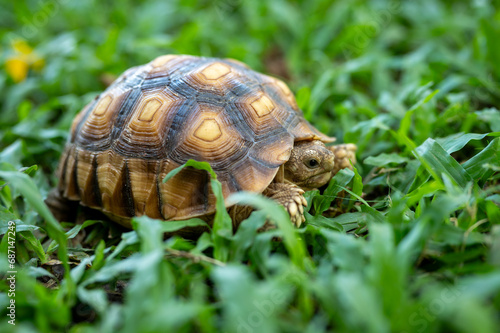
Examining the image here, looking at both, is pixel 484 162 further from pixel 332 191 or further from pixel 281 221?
pixel 281 221

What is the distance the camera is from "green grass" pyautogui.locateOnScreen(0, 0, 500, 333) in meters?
1.43

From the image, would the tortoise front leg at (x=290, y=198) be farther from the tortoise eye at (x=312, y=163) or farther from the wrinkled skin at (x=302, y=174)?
the tortoise eye at (x=312, y=163)

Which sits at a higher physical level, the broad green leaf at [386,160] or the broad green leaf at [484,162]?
the broad green leaf at [484,162]

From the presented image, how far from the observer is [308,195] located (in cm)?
232

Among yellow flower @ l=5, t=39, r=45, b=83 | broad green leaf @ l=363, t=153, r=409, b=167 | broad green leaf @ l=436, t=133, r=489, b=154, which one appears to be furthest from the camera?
yellow flower @ l=5, t=39, r=45, b=83

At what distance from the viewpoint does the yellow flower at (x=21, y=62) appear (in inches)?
171

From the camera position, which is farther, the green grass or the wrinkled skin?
the wrinkled skin

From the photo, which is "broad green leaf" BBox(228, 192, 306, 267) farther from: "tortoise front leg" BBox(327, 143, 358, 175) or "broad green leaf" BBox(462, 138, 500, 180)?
"broad green leaf" BBox(462, 138, 500, 180)

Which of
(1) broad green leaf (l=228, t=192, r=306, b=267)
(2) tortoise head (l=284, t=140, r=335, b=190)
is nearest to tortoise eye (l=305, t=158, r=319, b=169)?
(2) tortoise head (l=284, t=140, r=335, b=190)

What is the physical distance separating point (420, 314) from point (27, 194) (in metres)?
1.70

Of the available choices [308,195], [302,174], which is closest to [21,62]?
[302,174]

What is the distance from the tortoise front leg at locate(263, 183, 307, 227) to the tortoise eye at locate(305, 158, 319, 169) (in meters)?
0.16

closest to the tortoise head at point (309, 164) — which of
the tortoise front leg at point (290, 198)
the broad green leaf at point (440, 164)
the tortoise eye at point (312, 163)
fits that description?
the tortoise eye at point (312, 163)

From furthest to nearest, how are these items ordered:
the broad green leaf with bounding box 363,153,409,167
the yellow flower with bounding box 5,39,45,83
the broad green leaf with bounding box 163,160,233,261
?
the yellow flower with bounding box 5,39,45,83 < the broad green leaf with bounding box 363,153,409,167 < the broad green leaf with bounding box 163,160,233,261
